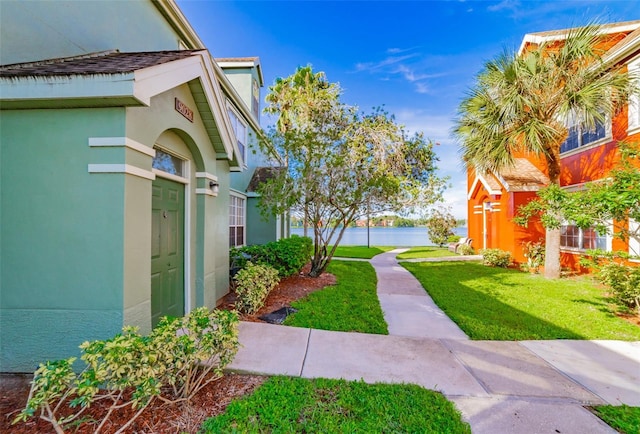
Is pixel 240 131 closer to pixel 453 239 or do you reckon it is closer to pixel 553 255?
pixel 553 255

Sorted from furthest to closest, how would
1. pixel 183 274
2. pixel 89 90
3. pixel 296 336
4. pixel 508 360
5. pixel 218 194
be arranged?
pixel 218 194
pixel 183 274
pixel 296 336
pixel 508 360
pixel 89 90

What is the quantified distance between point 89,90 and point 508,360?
6.52m

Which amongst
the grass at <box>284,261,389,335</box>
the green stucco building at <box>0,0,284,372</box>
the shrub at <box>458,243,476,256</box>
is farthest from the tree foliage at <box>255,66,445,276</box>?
the shrub at <box>458,243,476,256</box>

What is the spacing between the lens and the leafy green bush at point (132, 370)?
216 cm

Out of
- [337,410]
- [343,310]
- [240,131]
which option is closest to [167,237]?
[337,410]

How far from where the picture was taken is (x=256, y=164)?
510 inches

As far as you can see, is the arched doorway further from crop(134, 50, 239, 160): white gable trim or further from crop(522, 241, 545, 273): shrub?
crop(522, 241, 545, 273): shrub

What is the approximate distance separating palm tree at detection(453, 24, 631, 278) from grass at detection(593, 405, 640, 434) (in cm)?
582

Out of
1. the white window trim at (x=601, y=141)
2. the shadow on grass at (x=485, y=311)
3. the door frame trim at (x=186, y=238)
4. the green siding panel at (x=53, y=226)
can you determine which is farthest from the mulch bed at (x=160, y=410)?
the white window trim at (x=601, y=141)

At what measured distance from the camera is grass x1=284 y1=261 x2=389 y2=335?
5105 mm

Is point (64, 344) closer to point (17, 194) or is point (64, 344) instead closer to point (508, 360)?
point (17, 194)

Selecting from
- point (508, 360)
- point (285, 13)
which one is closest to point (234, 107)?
point (285, 13)

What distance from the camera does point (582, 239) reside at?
33.6 ft

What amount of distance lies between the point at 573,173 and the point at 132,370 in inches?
569
